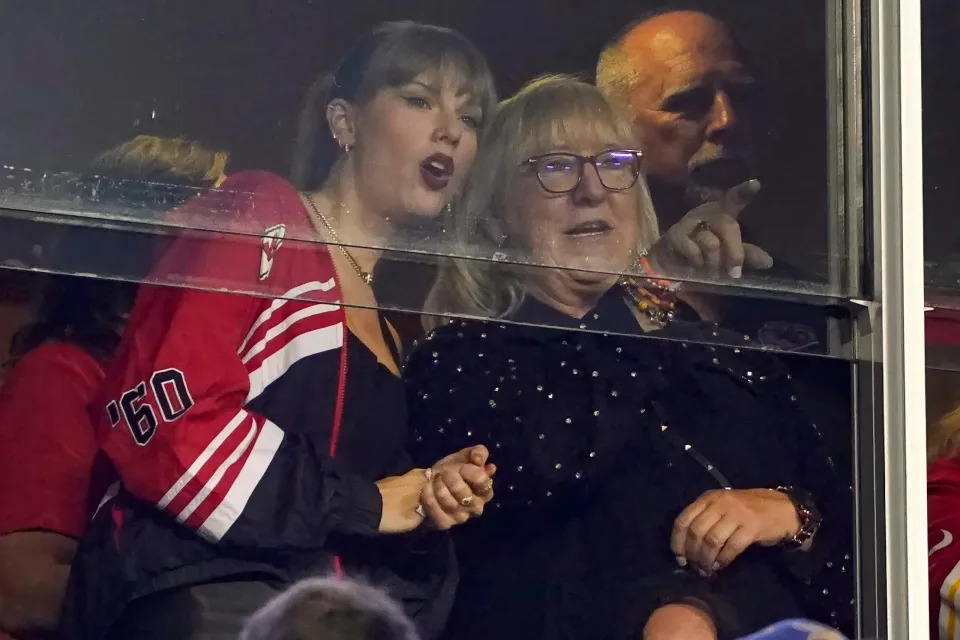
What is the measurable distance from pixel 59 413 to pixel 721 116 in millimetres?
893

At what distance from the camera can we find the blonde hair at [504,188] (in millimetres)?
1199

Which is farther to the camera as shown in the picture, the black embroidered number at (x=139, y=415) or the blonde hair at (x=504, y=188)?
the blonde hair at (x=504, y=188)

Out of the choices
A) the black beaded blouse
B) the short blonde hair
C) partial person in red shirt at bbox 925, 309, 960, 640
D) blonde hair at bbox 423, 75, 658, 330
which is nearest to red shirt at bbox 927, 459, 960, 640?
partial person in red shirt at bbox 925, 309, 960, 640

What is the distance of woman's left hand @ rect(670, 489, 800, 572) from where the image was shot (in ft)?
3.87

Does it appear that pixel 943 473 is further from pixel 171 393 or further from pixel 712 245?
pixel 171 393

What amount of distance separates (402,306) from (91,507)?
16.0 inches

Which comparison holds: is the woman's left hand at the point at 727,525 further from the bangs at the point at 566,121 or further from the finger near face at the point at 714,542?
the bangs at the point at 566,121

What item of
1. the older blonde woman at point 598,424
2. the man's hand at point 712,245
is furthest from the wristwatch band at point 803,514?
the man's hand at point 712,245

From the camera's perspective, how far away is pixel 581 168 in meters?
1.26

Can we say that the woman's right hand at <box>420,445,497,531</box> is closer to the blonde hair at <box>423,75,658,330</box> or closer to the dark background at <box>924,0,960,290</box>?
the blonde hair at <box>423,75,658,330</box>

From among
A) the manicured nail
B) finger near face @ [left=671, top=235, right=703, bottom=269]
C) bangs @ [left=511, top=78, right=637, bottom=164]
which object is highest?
bangs @ [left=511, top=78, right=637, bottom=164]

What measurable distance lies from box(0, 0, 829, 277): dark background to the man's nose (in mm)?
50

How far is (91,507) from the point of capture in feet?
3.50

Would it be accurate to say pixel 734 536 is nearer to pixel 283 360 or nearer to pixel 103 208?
pixel 283 360
